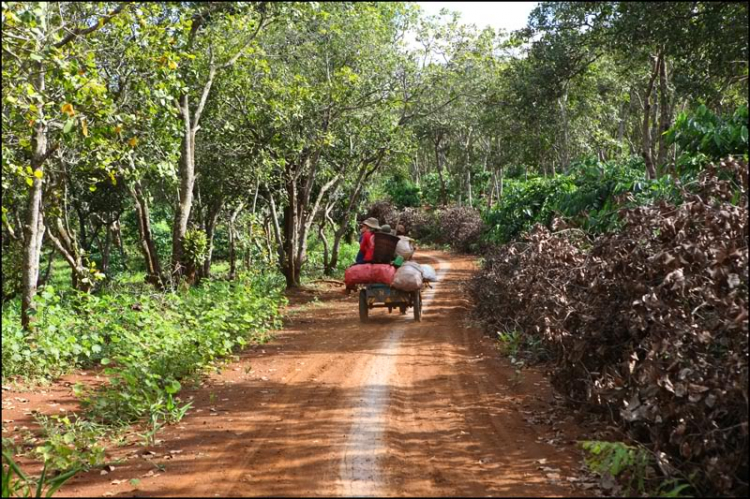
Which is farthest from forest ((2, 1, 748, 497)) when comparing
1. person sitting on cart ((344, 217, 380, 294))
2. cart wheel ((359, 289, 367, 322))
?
person sitting on cart ((344, 217, 380, 294))

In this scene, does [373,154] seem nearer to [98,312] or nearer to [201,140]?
[201,140]

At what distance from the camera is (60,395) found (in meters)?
8.67

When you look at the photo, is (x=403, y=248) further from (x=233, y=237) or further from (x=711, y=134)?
(x=233, y=237)

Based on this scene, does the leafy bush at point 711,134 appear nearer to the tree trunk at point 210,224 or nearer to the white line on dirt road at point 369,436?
the white line on dirt road at point 369,436

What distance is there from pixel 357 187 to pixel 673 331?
1846 centimetres

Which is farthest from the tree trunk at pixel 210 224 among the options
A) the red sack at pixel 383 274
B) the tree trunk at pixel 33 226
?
the tree trunk at pixel 33 226

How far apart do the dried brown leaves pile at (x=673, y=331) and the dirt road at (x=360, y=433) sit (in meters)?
0.81

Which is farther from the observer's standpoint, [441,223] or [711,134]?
[441,223]

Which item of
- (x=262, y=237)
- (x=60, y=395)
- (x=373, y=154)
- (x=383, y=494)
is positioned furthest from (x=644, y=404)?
(x=262, y=237)

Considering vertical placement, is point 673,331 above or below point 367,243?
below

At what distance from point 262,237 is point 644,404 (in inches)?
954

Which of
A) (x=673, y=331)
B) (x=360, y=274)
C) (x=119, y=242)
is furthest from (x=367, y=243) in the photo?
(x=119, y=242)

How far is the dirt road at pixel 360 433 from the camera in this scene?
18.5ft

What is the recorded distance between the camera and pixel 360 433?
6816 mm
